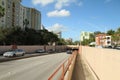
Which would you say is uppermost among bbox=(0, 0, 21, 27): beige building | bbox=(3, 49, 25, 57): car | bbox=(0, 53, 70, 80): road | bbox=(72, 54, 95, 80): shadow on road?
bbox=(0, 0, 21, 27): beige building

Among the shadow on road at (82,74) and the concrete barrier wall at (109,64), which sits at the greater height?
the concrete barrier wall at (109,64)

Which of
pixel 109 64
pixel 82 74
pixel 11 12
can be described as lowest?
pixel 82 74

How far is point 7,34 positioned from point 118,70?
8993cm

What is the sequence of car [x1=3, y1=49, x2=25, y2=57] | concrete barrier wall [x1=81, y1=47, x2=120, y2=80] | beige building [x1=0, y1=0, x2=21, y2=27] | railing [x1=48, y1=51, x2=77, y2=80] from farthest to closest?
beige building [x1=0, y1=0, x2=21, y2=27]
car [x1=3, y1=49, x2=25, y2=57]
railing [x1=48, y1=51, x2=77, y2=80]
concrete barrier wall [x1=81, y1=47, x2=120, y2=80]

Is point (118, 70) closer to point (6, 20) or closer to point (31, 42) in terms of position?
point (31, 42)

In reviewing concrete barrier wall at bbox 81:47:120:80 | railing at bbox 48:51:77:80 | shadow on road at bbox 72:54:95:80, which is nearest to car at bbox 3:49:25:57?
shadow on road at bbox 72:54:95:80

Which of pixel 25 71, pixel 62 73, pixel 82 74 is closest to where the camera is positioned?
pixel 62 73

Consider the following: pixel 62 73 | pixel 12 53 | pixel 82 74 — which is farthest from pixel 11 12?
pixel 62 73

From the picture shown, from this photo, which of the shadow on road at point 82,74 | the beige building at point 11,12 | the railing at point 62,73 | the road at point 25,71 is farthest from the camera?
the beige building at point 11,12

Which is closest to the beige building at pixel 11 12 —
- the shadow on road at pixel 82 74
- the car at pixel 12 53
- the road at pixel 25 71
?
the car at pixel 12 53

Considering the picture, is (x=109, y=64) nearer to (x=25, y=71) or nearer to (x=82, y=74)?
(x=82, y=74)

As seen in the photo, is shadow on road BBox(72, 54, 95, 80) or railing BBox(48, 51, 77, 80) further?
shadow on road BBox(72, 54, 95, 80)

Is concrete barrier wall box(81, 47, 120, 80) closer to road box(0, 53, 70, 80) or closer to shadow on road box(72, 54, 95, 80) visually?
shadow on road box(72, 54, 95, 80)

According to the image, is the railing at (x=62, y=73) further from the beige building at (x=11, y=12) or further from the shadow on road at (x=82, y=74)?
the beige building at (x=11, y=12)
